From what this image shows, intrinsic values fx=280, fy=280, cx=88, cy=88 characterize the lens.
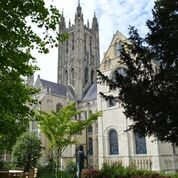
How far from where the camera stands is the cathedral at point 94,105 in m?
27.9

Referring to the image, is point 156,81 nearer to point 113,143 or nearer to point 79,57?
point 113,143

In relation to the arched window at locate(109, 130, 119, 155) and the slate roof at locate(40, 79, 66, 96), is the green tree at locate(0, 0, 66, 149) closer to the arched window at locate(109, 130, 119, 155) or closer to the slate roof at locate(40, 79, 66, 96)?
the arched window at locate(109, 130, 119, 155)

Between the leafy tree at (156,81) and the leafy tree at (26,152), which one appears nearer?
the leafy tree at (156,81)

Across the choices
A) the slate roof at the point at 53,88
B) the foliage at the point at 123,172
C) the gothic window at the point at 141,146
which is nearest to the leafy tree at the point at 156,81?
the foliage at the point at 123,172

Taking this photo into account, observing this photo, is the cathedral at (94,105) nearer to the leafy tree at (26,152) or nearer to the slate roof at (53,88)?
the slate roof at (53,88)

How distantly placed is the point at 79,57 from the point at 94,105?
1909cm

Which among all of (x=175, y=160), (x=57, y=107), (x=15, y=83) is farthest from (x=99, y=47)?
(x=15, y=83)

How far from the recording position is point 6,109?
1033 centimetres

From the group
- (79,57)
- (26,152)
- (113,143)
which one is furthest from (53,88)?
(113,143)

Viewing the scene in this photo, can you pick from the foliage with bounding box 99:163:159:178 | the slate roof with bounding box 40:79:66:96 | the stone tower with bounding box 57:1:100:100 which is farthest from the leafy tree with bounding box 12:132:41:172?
the stone tower with bounding box 57:1:100:100

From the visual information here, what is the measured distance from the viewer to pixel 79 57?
6788cm

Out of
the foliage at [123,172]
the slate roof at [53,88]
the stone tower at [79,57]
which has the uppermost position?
the stone tower at [79,57]

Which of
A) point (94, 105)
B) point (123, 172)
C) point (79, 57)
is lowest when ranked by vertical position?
point (123, 172)

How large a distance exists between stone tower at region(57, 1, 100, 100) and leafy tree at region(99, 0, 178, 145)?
52.0 m
